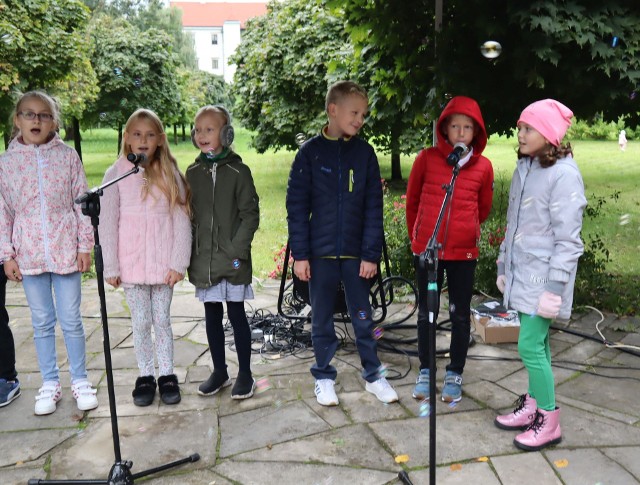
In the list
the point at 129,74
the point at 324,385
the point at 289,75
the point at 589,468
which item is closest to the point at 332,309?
the point at 324,385

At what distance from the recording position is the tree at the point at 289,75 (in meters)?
14.3

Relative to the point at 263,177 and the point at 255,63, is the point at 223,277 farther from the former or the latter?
the point at 263,177

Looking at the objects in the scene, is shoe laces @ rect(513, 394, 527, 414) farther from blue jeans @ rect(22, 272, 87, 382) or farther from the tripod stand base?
blue jeans @ rect(22, 272, 87, 382)

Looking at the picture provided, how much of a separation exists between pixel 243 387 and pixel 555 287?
190cm

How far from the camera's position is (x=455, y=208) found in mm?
3516

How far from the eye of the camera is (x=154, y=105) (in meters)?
22.4

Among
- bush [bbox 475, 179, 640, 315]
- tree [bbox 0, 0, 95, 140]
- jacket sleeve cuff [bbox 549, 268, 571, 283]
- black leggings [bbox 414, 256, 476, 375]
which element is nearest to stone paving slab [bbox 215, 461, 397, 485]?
black leggings [bbox 414, 256, 476, 375]

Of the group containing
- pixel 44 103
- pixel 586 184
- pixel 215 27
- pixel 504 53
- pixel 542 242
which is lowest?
pixel 586 184

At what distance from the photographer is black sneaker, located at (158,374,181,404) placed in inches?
148

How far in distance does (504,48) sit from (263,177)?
55.3 ft

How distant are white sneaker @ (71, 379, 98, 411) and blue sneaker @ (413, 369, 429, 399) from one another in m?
1.88

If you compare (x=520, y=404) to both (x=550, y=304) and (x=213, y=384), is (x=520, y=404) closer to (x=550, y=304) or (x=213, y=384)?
(x=550, y=304)

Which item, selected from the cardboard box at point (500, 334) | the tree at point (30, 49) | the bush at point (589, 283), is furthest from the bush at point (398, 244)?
the tree at point (30, 49)

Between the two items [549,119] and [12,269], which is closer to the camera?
[549,119]
